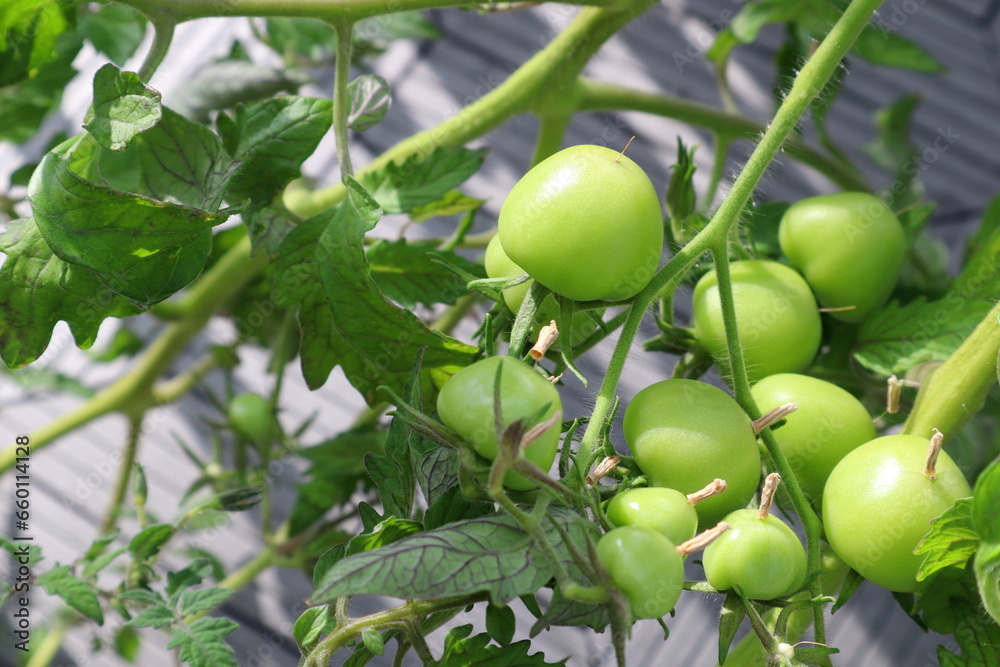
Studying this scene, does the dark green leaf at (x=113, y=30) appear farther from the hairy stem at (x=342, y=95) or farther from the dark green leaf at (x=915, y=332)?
the dark green leaf at (x=915, y=332)

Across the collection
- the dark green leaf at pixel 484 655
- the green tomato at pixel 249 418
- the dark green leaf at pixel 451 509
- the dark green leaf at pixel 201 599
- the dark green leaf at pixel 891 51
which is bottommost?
the green tomato at pixel 249 418

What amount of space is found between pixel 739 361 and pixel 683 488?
0.06 m

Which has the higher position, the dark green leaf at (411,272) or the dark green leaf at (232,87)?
the dark green leaf at (411,272)

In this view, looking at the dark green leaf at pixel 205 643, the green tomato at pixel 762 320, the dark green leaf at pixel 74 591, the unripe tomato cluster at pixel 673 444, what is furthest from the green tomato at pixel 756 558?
the dark green leaf at pixel 74 591

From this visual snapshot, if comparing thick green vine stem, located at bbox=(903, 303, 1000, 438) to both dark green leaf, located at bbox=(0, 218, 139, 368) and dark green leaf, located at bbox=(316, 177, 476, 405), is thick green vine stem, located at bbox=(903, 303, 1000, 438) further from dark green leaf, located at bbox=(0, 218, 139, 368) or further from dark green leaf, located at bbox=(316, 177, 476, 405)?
dark green leaf, located at bbox=(0, 218, 139, 368)

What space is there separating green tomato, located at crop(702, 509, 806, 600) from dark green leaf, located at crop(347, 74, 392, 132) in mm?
275

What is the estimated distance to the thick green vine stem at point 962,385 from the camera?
1.19 ft

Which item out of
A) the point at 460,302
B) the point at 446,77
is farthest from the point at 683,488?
the point at 446,77

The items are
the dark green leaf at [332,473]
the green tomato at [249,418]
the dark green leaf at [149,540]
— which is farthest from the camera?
the green tomato at [249,418]

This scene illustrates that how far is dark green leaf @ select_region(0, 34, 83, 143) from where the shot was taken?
597mm

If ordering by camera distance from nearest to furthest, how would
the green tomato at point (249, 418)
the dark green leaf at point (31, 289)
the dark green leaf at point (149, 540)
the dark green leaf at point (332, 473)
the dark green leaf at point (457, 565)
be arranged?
the dark green leaf at point (457, 565)
the dark green leaf at point (31, 289)
the dark green leaf at point (149, 540)
the dark green leaf at point (332, 473)
the green tomato at point (249, 418)

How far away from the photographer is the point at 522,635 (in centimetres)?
70

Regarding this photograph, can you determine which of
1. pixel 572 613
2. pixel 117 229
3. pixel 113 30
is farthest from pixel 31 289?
pixel 113 30

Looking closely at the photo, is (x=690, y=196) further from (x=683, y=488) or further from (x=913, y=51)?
(x=913, y=51)
